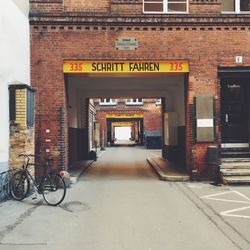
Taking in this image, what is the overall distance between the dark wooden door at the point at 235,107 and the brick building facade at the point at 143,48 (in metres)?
1.56

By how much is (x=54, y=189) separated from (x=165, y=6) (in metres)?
7.22

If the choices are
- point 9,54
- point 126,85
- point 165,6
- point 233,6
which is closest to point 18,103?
point 9,54

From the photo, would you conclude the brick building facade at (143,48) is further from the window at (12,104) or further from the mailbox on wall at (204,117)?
the window at (12,104)

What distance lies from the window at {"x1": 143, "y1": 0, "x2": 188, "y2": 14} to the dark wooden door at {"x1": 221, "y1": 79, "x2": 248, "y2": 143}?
3065 mm

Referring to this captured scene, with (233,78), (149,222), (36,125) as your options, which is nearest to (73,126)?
(36,125)

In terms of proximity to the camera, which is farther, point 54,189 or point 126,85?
point 126,85

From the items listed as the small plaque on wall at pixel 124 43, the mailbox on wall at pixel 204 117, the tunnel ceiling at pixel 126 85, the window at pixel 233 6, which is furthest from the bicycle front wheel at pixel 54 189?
the window at pixel 233 6

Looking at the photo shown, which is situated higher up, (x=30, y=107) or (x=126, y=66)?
(x=126, y=66)

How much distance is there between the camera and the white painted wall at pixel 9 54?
10.2m

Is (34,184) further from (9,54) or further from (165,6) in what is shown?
(165,6)

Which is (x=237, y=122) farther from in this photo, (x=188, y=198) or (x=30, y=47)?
(x=30, y=47)

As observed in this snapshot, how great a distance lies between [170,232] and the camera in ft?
22.9

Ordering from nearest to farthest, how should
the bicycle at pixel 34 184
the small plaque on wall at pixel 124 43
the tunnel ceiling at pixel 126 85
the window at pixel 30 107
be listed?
the bicycle at pixel 34 184 → the window at pixel 30 107 → the small plaque on wall at pixel 124 43 → the tunnel ceiling at pixel 126 85

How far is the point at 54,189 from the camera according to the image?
→ 1012 centimetres
